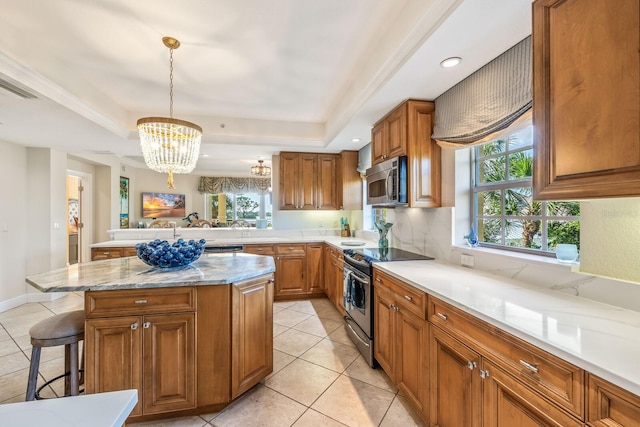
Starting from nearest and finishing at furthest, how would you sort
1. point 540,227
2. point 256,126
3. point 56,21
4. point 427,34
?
point 427,34 → point 540,227 → point 56,21 → point 256,126

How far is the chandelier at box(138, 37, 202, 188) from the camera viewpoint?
219cm

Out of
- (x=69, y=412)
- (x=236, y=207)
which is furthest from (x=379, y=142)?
(x=236, y=207)

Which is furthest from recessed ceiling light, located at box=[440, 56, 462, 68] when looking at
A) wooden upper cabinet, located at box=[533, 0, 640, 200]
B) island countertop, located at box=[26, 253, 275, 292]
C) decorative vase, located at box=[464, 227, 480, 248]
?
island countertop, located at box=[26, 253, 275, 292]

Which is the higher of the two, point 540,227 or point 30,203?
point 30,203

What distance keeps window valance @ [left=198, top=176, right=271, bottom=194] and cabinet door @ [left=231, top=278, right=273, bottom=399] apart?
6.40m

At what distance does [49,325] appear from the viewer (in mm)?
1719

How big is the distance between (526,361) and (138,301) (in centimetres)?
199

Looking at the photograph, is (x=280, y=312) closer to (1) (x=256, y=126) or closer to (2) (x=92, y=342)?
(2) (x=92, y=342)

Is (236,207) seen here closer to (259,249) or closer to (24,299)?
(259,249)

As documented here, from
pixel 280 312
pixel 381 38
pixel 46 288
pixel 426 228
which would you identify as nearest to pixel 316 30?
pixel 381 38

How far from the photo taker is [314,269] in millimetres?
4359

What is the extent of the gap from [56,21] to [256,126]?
7.44 feet

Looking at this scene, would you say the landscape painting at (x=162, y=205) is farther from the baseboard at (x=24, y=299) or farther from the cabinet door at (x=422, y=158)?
the cabinet door at (x=422, y=158)

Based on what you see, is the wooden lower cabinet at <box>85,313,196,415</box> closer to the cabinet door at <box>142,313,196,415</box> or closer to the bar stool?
the cabinet door at <box>142,313,196,415</box>
